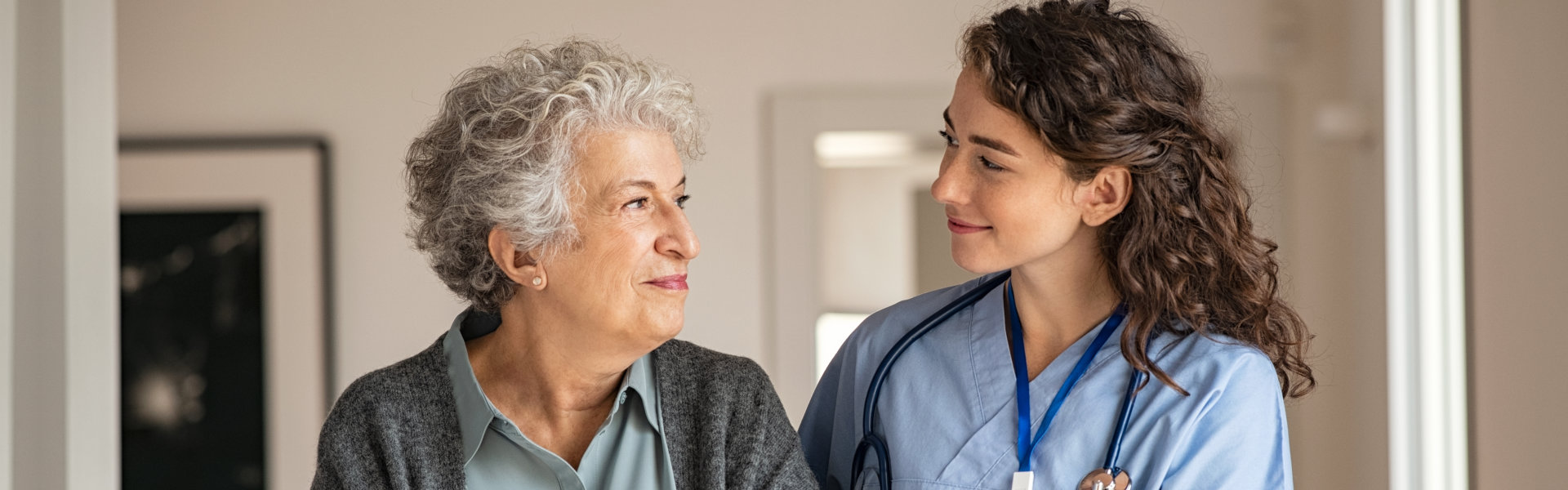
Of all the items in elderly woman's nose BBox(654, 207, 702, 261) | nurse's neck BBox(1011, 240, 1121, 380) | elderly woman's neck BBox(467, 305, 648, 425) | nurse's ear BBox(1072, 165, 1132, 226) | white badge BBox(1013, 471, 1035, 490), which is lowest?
white badge BBox(1013, 471, 1035, 490)

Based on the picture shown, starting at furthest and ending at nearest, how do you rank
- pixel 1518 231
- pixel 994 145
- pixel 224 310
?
1. pixel 224 310
2. pixel 1518 231
3. pixel 994 145

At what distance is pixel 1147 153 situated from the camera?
4.91 feet

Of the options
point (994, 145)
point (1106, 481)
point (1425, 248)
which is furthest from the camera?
point (1425, 248)

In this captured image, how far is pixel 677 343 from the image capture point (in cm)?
163

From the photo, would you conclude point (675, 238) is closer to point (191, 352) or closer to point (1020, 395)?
point (1020, 395)

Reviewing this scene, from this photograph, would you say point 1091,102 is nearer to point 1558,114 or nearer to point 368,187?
point 1558,114

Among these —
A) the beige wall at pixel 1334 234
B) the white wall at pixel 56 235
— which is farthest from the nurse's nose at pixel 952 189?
the beige wall at pixel 1334 234

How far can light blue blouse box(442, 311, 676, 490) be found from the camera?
1.45 m

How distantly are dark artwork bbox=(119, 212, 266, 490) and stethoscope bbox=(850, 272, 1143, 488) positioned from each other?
211 cm

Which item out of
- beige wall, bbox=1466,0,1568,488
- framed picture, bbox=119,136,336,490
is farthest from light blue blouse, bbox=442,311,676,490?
framed picture, bbox=119,136,336,490

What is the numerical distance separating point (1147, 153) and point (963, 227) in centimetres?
24

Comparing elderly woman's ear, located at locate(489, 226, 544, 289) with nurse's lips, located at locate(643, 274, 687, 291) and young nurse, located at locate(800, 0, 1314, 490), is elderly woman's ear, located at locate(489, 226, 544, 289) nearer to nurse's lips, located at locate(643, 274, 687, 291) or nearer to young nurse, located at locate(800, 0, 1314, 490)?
nurse's lips, located at locate(643, 274, 687, 291)

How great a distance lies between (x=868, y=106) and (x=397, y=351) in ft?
4.48

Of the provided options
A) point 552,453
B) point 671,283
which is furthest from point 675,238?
point 552,453
